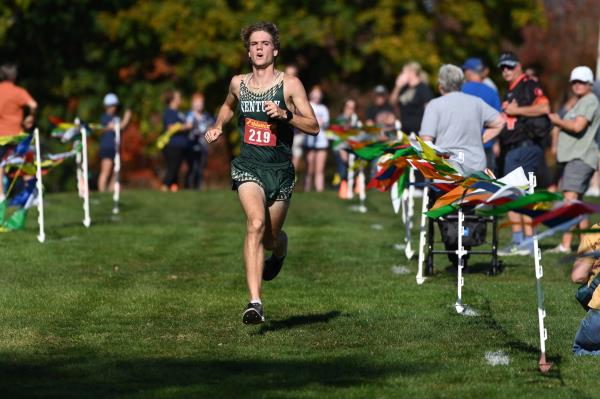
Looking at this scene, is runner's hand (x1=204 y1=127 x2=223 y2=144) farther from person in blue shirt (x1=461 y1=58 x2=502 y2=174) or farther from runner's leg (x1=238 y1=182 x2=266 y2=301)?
person in blue shirt (x1=461 y1=58 x2=502 y2=174)

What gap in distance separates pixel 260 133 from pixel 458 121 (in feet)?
10.7

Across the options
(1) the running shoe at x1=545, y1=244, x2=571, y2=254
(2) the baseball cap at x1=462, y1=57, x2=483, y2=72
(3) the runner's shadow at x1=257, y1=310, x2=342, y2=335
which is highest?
(2) the baseball cap at x1=462, y1=57, x2=483, y2=72

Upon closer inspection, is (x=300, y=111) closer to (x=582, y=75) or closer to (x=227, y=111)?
(x=227, y=111)

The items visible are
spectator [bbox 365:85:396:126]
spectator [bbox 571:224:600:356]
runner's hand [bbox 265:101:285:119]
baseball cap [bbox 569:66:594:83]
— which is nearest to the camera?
spectator [bbox 571:224:600:356]

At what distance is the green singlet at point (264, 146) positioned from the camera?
1055cm

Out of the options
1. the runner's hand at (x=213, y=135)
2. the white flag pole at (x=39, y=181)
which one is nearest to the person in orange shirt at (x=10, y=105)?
the white flag pole at (x=39, y=181)

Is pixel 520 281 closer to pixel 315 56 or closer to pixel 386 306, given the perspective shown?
pixel 386 306

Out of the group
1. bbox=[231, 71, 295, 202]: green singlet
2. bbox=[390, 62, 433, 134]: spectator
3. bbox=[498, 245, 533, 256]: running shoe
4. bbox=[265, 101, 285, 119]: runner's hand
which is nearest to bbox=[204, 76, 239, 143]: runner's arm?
bbox=[231, 71, 295, 202]: green singlet

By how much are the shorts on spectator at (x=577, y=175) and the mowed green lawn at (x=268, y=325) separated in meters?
0.84

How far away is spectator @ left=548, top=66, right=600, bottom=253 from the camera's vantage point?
15258 mm

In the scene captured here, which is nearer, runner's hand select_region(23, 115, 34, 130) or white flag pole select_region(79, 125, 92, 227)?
white flag pole select_region(79, 125, 92, 227)

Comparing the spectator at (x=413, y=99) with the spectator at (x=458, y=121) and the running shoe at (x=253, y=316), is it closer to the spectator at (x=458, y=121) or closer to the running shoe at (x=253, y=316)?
the spectator at (x=458, y=121)

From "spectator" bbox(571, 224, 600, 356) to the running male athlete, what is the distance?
2217 millimetres

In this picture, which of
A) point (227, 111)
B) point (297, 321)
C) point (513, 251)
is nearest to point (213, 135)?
point (227, 111)
